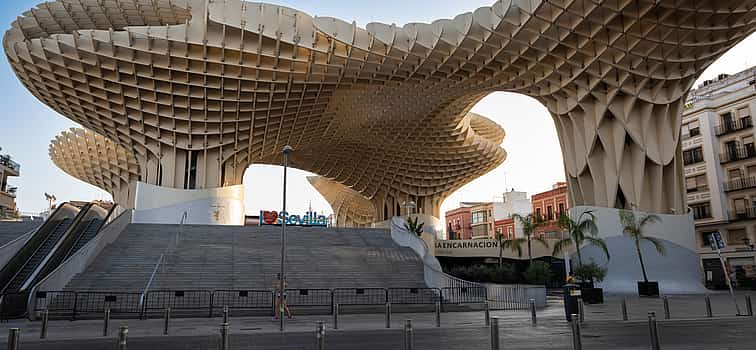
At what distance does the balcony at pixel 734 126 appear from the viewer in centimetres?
4481

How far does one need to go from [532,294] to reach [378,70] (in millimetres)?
19128

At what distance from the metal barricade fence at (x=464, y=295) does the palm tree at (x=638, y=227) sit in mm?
12903

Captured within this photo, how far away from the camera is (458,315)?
727 inches

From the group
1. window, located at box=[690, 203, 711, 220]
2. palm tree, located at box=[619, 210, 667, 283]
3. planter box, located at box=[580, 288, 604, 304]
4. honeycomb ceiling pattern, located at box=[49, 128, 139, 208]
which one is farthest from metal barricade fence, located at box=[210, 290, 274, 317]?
honeycomb ceiling pattern, located at box=[49, 128, 139, 208]

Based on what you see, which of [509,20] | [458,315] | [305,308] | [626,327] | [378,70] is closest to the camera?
[626,327]

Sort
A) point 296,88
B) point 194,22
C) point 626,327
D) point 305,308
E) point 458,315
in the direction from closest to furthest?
point 626,327 → point 458,315 → point 305,308 → point 194,22 → point 296,88

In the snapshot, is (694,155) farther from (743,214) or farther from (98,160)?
(98,160)

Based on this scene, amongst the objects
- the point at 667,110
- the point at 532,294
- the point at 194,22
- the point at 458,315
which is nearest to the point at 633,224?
the point at 667,110

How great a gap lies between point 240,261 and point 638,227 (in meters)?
22.7

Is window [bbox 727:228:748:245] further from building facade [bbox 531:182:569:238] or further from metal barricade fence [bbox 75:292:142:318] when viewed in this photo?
metal barricade fence [bbox 75:292:142:318]

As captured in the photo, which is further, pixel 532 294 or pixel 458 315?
pixel 532 294

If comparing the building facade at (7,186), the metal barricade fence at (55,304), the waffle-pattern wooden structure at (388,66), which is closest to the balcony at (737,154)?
the waffle-pattern wooden structure at (388,66)

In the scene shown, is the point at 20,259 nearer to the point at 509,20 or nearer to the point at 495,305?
the point at 495,305

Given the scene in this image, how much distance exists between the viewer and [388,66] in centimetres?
3522
